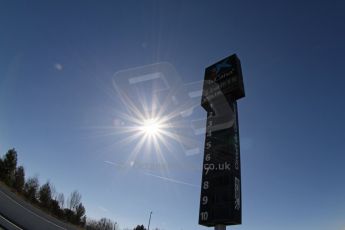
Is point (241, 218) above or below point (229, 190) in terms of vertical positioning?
below

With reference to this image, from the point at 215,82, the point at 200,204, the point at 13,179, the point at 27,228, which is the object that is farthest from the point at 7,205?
the point at 13,179

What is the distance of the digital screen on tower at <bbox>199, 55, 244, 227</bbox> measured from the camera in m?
12.5

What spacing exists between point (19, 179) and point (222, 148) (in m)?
60.0

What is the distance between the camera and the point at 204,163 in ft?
48.1

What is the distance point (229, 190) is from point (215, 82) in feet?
25.5

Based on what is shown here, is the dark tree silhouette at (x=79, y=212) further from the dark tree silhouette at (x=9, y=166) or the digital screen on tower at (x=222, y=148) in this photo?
the digital screen on tower at (x=222, y=148)

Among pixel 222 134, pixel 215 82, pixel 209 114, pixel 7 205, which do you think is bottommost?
pixel 7 205

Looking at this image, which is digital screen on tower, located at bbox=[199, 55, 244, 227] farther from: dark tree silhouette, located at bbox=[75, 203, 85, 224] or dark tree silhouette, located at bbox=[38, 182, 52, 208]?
dark tree silhouette, located at bbox=[75, 203, 85, 224]

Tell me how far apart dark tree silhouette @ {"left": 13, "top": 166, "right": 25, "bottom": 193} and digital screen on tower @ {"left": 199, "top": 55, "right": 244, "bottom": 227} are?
174ft

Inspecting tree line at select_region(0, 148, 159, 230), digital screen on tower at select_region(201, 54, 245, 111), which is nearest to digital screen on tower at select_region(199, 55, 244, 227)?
digital screen on tower at select_region(201, 54, 245, 111)

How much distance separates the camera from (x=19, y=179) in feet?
197

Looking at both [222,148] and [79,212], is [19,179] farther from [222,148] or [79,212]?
[222,148]

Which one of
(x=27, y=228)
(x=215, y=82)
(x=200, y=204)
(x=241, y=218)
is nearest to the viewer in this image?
(x=241, y=218)

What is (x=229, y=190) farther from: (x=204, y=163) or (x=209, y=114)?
(x=209, y=114)
